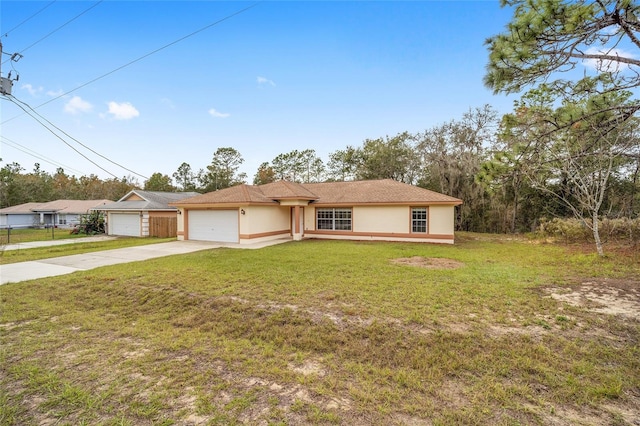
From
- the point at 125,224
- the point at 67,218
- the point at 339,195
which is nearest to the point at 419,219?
the point at 339,195

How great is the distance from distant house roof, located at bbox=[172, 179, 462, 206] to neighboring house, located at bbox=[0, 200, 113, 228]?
2652cm

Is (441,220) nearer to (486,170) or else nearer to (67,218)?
(486,170)

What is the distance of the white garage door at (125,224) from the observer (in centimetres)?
1991

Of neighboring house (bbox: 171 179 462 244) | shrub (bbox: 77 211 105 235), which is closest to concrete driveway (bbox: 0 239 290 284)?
neighboring house (bbox: 171 179 462 244)

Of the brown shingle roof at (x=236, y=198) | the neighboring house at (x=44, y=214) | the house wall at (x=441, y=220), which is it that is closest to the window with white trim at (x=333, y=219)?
the brown shingle roof at (x=236, y=198)

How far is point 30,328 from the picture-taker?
15.5ft

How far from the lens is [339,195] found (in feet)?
57.7

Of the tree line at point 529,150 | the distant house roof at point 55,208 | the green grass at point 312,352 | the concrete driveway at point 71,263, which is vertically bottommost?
the green grass at point 312,352

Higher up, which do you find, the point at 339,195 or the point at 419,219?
the point at 339,195

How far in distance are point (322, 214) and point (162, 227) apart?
11061 mm

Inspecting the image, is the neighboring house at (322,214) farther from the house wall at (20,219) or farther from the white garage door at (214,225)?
the house wall at (20,219)

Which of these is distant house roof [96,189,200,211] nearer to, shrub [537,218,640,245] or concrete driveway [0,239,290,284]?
concrete driveway [0,239,290,284]

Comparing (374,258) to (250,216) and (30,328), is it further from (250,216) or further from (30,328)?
(30,328)

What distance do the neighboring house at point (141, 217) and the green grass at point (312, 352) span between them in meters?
12.9
